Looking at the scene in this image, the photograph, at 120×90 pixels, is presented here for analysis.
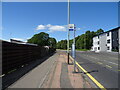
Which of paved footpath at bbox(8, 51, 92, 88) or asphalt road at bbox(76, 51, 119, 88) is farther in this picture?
asphalt road at bbox(76, 51, 119, 88)

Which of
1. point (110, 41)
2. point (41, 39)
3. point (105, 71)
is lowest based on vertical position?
point (105, 71)

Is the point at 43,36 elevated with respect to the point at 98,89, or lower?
elevated

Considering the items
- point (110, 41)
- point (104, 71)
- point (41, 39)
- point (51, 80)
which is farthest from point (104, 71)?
point (41, 39)

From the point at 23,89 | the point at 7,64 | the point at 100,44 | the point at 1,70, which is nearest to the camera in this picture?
the point at 23,89

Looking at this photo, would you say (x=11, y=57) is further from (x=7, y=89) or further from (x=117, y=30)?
(x=117, y=30)

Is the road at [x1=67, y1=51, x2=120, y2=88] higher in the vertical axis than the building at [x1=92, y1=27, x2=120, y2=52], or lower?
lower

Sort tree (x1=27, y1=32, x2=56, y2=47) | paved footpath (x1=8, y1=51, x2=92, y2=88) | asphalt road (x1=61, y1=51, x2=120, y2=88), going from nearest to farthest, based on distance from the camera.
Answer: paved footpath (x1=8, y1=51, x2=92, y2=88), asphalt road (x1=61, y1=51, x2=120, y2=88), tree (x1=27, y1=32, x2=56, y2=47)

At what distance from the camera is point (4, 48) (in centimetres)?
773

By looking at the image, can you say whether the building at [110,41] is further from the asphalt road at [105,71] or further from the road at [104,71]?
the asphalt road at [105,71]

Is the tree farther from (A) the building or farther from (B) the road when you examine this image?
(B) the road

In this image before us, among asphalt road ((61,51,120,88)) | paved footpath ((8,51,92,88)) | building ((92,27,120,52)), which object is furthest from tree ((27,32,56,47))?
paved footpath ((8,51,92,88))

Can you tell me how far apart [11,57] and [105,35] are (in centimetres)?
5948

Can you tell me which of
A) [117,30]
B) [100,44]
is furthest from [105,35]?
[117,30]

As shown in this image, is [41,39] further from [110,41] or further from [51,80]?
[51,80]
